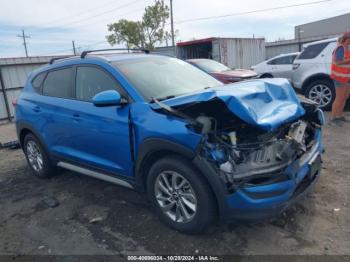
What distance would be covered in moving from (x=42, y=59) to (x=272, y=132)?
13085 mm

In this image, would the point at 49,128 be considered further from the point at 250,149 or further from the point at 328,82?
the point at 328,82

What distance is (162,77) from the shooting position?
12.9ft

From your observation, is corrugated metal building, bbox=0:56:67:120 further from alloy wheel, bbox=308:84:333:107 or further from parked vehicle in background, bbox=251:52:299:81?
alloy wheel, bbox=308:84:333:107

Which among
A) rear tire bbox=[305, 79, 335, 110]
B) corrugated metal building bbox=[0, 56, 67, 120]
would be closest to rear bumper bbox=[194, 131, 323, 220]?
rear tire bbox=[305, 79, 335, 110]

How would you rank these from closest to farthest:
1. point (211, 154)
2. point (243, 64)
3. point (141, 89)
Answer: point (211, 154)
point (141, 89)
point (243, 64)

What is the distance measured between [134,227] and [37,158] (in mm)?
2506

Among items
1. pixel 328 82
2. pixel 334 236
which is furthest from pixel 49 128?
pixel 328 82

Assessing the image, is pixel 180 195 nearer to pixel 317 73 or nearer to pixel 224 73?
pixel 317 73

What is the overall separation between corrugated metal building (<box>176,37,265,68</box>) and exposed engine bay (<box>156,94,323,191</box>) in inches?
578

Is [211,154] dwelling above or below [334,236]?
above

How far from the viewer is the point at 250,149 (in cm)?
288

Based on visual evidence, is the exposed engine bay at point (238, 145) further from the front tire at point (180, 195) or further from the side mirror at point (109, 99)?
the side mirror at point (109, 99)

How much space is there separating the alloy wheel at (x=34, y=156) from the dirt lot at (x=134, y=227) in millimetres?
470

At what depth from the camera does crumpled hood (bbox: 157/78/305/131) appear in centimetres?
282
